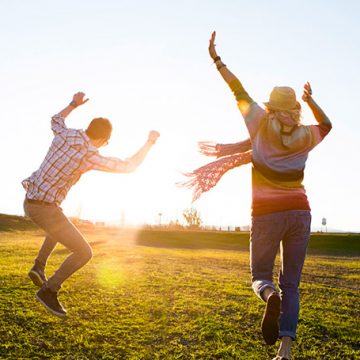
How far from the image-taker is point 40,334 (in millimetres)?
6711

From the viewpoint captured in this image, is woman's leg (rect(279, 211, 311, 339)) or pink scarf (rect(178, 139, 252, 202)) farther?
pink scarf (rect(178, 139, 252, 202))

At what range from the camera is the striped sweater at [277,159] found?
418 centimetres

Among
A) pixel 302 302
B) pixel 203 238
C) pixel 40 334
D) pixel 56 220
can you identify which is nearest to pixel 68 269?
pixel 56 220

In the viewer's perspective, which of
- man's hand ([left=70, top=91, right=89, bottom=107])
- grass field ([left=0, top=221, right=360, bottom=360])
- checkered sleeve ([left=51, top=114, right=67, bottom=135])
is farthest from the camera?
grass field ([left=0, top=221, right=360, bottom=360])

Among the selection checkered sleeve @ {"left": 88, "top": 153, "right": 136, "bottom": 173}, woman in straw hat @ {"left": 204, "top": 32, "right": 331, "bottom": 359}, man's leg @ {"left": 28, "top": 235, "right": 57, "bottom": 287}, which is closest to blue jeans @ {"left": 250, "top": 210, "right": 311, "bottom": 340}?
woman in straw hat @ {"left": 204, "top": 32, "right": 331, "bottom": 359}

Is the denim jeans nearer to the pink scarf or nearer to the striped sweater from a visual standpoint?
the pink scarf

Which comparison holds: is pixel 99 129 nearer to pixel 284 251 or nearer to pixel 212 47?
pixel 212 47

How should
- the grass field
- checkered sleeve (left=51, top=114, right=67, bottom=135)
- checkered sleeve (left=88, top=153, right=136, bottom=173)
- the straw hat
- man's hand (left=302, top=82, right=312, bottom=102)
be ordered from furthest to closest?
the grass field, checkered sleeve (left=51, top=114, right=67, bottom=135), checkered sleeve (left=88, top=153, right=136, bottom=173), man's hand (left=302, top=82, right=312, bottom=102), the straw hat

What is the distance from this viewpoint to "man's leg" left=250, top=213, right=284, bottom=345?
3.96m

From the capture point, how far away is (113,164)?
4.80 m

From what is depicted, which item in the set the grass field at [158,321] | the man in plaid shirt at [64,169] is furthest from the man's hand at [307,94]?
the grass field at [158,321]

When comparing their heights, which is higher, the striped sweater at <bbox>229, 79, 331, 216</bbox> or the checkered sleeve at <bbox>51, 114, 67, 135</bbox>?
the checkered sleeve at <bbox>51, 114, 67, 135</bbox>

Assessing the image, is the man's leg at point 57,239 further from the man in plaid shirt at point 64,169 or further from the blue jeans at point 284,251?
the blue jeans at point 284,251

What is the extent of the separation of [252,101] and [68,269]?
305 centimetres
